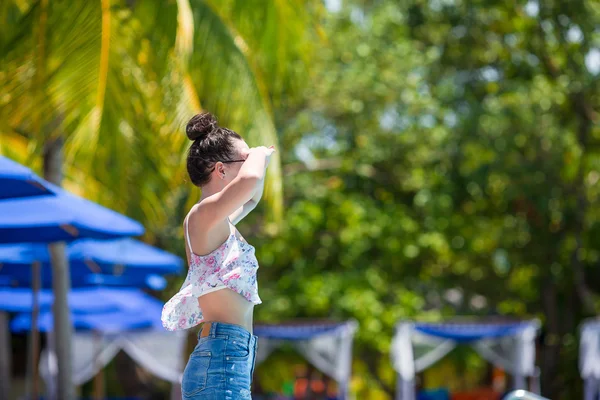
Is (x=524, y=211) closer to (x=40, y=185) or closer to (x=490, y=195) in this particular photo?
(x=490, y=195)

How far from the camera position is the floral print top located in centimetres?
284

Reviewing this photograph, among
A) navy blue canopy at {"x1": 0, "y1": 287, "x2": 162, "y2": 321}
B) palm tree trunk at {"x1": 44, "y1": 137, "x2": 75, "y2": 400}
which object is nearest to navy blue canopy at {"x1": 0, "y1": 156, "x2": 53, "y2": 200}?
palm tree trunk at {"x1": 44, "y1": 137, "x2": 75, "y2": 400}

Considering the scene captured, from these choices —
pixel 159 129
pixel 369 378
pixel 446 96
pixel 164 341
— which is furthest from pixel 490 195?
pixel 159 129

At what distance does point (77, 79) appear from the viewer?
689 centimetres

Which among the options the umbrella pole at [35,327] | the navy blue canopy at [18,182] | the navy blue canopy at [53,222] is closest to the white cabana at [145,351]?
the umbrella pole at [35,327]

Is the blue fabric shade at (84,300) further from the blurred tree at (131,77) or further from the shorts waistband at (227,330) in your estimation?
the shorts waistband at (227,330)

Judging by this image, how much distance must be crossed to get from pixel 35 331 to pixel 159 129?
1.90 m

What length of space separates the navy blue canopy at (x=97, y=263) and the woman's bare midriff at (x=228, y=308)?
443cm

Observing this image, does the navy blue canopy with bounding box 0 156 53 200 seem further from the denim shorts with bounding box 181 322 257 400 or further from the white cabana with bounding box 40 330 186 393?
the white cabana with bounding box 40 330 186 393

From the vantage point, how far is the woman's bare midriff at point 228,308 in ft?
9.28

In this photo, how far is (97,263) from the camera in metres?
8.23

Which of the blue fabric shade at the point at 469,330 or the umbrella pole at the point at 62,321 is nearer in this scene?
the umbrella pole at the point at 62,321

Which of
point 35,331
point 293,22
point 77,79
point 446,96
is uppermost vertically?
point 446,96

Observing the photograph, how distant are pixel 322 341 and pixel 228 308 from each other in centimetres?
1328
